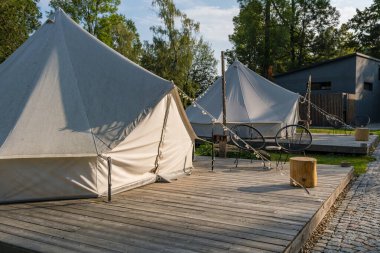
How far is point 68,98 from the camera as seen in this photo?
5207mm

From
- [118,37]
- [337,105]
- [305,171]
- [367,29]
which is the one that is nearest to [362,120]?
[337,105]

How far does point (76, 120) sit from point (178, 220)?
2.03 m

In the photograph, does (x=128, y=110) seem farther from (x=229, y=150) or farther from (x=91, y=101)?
(x=229, y=150)

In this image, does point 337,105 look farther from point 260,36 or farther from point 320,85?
point 260,36

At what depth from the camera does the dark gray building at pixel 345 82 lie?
2116 centimetres

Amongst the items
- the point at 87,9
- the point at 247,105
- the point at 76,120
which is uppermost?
the point at 87,9

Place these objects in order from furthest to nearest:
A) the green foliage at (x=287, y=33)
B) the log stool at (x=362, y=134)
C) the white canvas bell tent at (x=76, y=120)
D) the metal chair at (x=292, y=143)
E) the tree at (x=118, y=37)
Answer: the green foliage at (x=287, y=33) < the tree at (x=118, y=37) < the log stool at (x=362, y=134) < the metal chair at (x=292, y=143) < the white canvas bell tent at (x=76, y=120)

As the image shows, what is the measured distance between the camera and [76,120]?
16.5ft

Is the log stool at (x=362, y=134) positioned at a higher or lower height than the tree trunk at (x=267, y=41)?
lower

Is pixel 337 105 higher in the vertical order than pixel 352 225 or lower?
higher

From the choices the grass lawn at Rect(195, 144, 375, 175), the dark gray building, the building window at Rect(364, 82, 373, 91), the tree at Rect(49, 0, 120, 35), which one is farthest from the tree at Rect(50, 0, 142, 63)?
the grass lawn at Rect(195, 144, 375, 175)

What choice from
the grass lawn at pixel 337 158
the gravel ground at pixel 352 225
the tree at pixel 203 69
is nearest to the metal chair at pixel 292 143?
the grass lawn at pixel 337 158

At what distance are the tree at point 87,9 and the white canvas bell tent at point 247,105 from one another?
18.2 metres

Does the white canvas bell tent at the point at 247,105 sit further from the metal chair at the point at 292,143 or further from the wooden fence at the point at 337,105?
the wooden fence at the point at 337,105
